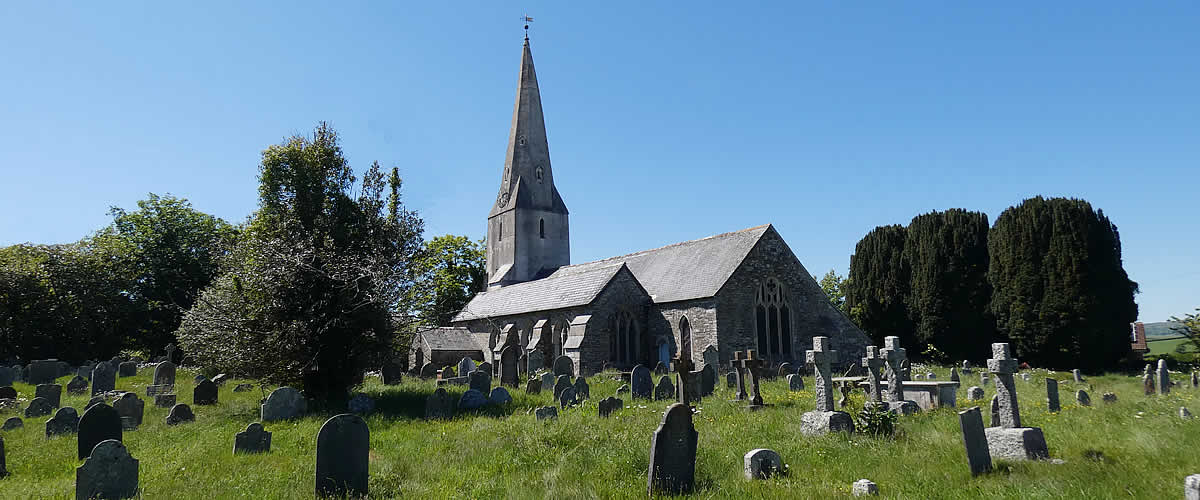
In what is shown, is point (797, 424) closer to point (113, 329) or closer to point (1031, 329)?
point (1031, 329)

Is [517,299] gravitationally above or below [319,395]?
above

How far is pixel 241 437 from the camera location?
8867 millimetres

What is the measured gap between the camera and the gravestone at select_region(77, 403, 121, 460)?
28.8ft

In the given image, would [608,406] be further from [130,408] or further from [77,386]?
[77,386]

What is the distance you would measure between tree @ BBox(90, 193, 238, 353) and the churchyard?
24306mm

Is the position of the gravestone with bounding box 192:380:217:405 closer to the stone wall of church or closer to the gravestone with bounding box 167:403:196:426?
the gravestone with bounding box 167:403:196:426

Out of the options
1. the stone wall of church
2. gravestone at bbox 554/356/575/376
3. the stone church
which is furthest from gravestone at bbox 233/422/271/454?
the stone wall of church

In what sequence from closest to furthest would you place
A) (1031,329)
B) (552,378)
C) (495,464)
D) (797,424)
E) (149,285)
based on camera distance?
(495,464) < (797,424) < (552,378) < (1031,329) < (149,285)

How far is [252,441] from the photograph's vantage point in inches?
351

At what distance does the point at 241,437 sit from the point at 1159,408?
13588 millimetres

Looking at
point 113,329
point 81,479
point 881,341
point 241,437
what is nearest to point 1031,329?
point 881,341

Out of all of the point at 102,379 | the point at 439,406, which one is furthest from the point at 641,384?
the point at 102,379

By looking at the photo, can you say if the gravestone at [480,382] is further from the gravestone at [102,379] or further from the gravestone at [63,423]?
the gravestone at [102,379]

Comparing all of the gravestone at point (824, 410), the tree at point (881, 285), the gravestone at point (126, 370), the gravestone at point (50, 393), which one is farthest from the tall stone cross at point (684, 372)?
the tree at point (881, 285)
